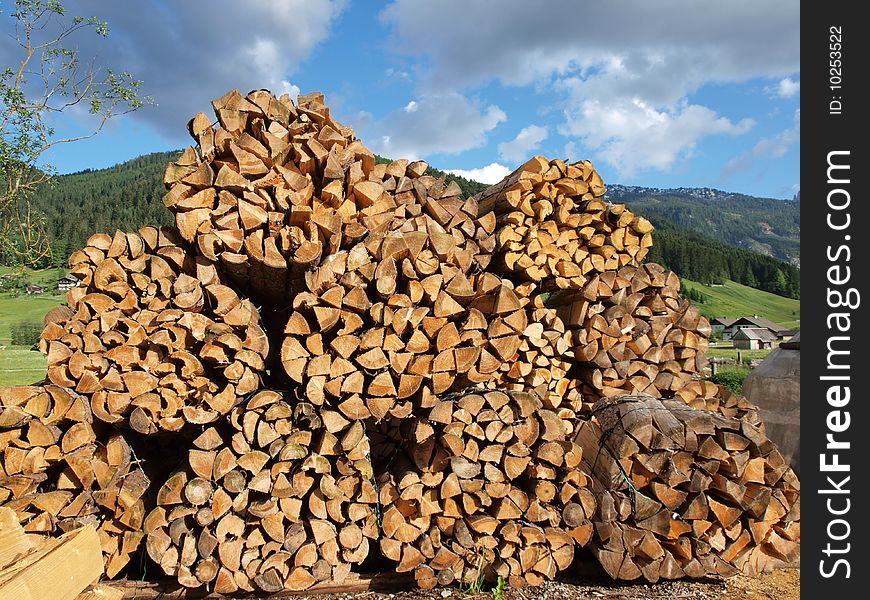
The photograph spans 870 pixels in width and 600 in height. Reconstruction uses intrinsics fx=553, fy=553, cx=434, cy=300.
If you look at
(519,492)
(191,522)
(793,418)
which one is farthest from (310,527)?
(793,418)

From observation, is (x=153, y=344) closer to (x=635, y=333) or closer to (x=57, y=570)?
(x=57, y=570)

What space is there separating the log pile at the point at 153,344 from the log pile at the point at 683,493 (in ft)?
7.77

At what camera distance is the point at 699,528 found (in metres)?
3.50

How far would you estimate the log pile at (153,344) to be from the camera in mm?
3316

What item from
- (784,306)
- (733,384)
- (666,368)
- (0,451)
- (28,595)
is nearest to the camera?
(28,595)

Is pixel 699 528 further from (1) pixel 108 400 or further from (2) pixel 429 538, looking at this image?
(1) pixel 108 400

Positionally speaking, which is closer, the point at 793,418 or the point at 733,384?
the point at 793,418

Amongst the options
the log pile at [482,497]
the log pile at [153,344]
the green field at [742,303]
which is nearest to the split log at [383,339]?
the log pile at [482,497]

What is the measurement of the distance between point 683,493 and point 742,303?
75837 millimetres

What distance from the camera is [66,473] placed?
3.38 meters

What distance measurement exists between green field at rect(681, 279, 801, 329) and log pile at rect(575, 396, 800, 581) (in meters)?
57.0

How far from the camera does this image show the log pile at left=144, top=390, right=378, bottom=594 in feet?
10.5

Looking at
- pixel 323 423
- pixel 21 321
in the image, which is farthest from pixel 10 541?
pixel 21 321

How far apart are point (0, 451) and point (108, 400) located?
63 centimetres
